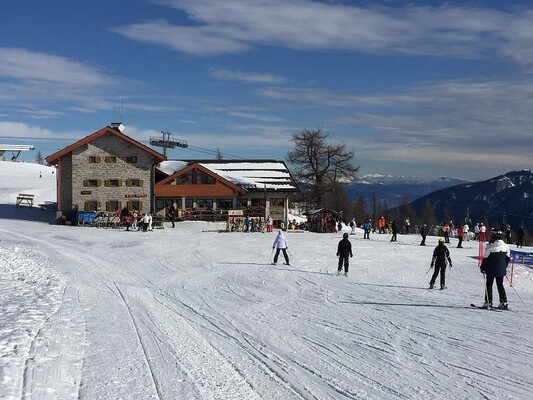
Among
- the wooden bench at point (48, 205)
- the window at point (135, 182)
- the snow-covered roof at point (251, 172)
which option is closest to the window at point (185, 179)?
the snow-covered roof at point (251, 172)

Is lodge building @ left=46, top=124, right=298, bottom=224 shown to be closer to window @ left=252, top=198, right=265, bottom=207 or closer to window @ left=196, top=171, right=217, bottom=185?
window @ left=196, top=171, right=217, bottom=185

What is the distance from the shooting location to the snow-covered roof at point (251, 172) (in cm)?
4894

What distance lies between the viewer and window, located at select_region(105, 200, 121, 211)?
4338 centimetres

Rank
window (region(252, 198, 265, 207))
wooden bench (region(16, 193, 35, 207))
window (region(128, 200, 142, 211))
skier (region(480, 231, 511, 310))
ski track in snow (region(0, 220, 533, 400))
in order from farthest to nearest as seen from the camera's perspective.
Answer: wooden bench (region(16, 193, 35, 207)) → window (region(252, 198, 265, 207)) → window (region(128, 200, 142, 211)) → skier (region(480, 231, 511, 310)) → ski track in snow (region(0, 220, 533, 400))

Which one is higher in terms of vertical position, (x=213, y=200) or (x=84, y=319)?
(x=213, y=200)

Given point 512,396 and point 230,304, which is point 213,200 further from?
point 512,396

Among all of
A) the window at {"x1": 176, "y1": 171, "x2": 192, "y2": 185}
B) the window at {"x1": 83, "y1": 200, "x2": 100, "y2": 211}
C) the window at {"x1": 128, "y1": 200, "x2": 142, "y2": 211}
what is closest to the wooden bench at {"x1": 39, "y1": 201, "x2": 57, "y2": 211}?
the window at {"x1": 83, "y1": 200, "x2": 100, "y2": 211}

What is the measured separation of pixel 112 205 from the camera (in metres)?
43.5

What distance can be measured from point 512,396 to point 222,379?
11.0ft

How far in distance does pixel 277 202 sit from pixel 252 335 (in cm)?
3953

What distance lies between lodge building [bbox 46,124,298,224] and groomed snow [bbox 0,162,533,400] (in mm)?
22086

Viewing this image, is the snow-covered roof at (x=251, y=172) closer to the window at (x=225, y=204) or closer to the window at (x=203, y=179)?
the window at (x=203, y=179)

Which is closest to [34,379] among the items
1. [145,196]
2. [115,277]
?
[115,277]

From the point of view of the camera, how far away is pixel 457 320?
11.2 metres
